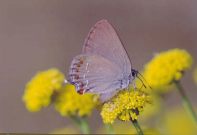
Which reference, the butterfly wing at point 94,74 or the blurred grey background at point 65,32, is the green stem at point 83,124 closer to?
the butterfly wing at point 94,74

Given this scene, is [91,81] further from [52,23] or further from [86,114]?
[52,23]

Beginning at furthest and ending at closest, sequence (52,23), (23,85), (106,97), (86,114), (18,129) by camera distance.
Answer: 1. (52,23)
2. (23,85)
3. (18,129)
4. (86,114)
5. (106,97)

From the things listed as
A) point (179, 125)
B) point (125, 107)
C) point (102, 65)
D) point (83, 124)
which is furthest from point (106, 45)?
point (179, 125)

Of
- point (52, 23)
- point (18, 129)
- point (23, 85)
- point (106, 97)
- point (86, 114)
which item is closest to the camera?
point (106, 97)

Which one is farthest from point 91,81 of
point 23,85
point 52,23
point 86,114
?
point 52,23

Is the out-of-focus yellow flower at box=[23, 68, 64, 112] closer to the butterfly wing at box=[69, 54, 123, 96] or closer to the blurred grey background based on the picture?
→ the butterfly wing at box=[69, 54, 123, 96]
